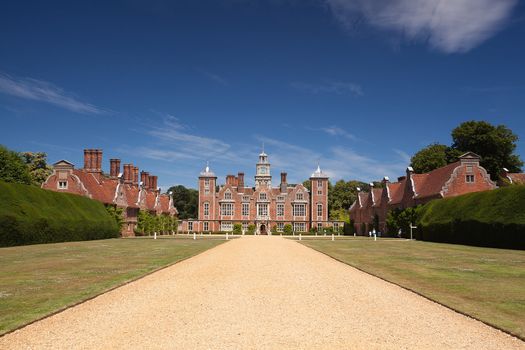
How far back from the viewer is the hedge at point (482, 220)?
25.1 meters

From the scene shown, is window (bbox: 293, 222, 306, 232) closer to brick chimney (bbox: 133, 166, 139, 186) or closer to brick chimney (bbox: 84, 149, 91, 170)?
brick chimney (bbox: 133, 166, 139, 186)

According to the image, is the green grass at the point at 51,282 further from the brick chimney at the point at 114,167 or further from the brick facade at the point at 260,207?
the brick facade at the point at 260,207

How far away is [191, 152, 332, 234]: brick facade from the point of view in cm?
7269

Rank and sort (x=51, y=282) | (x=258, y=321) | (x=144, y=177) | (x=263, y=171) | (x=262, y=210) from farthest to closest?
(x=263, y=171), (x=262, y=210), (x=144, y=177), (x=51, y=282), (x=258, y=321)

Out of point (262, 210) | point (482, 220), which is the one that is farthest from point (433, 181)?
point (262, 210)

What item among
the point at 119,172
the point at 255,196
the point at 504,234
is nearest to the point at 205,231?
the point at 255,196

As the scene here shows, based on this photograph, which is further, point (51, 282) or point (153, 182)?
point (153, 182)

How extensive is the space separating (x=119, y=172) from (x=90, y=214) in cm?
1742

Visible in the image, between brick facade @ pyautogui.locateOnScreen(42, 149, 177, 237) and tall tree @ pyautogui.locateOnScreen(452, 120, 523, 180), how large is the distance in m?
39.2

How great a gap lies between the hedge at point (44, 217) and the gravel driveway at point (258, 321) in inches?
732

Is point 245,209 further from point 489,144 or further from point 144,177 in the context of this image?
point 489,144

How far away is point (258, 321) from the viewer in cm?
748

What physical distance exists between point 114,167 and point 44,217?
90.5 feet

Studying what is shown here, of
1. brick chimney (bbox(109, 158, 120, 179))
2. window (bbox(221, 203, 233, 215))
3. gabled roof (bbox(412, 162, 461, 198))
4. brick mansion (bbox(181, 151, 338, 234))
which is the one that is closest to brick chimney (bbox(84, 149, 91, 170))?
brick chimney (bbox(109, 158, 120, 179))
